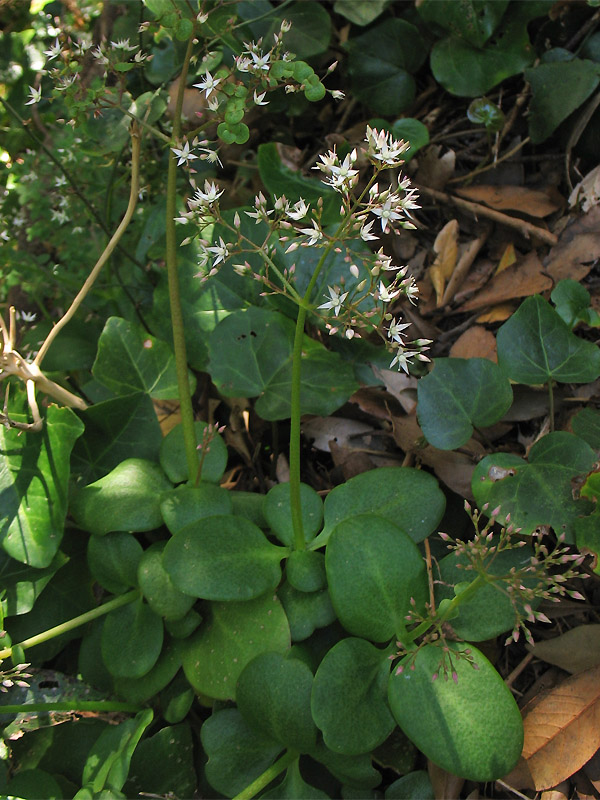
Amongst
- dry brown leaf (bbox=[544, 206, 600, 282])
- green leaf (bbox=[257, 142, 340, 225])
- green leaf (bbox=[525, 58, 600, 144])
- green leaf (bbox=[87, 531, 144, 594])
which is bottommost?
green leaf (bbox=[87, 531, 144, 594])

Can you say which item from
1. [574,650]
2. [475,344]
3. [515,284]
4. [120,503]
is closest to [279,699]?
[120,503]

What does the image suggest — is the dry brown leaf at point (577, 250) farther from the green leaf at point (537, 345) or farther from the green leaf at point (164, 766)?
the green leaf at point (164, 766)

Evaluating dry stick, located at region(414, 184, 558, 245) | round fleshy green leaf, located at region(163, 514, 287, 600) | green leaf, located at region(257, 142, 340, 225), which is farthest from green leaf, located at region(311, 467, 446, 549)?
dry stick, located at region(414, 184, 558, 245)

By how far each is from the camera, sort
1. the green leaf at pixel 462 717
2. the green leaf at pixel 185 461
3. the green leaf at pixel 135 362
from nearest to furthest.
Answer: the green leaf at pixel 462 717
the green leaf at pixel 185 461
the green leaf at pixel 135 362

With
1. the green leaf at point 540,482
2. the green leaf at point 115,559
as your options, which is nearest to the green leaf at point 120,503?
the green leaf at point 115,559

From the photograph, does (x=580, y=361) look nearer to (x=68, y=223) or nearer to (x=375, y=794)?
(x=375, y=794)

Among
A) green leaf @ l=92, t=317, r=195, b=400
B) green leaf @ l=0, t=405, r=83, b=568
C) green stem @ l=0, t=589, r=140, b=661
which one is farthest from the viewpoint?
green leaf @ l=92, t=317, r=195, b=400

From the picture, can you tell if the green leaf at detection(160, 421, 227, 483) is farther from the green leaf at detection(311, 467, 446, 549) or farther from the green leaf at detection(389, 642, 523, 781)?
the green leaf at detection(389, 642, 523, 781)

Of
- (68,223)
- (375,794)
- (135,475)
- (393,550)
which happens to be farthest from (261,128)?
(375,794)
